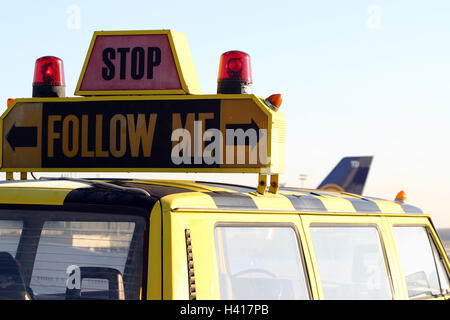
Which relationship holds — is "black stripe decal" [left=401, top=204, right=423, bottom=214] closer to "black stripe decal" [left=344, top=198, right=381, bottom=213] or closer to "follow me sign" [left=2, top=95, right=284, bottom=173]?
"black stripe decal" [left=344, top=198, right=381, bottom=213]

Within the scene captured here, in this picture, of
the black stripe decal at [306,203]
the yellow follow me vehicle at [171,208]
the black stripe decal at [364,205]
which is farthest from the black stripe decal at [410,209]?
the black stripe decal at [306,203]

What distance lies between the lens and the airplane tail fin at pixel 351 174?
37781 mm

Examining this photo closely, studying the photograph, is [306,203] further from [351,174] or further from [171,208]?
[351,174]

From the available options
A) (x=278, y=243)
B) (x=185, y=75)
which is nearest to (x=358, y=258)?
(x=278, y=243)

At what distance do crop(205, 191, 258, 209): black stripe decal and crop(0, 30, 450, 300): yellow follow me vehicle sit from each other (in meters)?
0.01

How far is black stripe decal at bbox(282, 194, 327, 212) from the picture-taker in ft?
13.1

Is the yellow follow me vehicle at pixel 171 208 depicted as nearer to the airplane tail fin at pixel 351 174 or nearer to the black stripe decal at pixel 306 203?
the black stripe decal at pixel 306 203

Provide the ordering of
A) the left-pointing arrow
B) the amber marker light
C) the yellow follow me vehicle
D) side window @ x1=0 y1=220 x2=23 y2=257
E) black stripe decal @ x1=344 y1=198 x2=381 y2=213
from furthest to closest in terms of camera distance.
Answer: black stripe decal @ x1=344 y1=198 x2=381 y2=213, the amber marker light, the left-pointing arrow, side window @ x1=0 y1=220 x2=23 y2=257, the yellow follow me vehicle

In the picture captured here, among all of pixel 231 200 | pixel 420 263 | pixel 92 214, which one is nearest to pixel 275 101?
pixel 231 200

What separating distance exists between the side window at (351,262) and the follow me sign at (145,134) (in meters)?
0.48

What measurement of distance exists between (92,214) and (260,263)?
88cm

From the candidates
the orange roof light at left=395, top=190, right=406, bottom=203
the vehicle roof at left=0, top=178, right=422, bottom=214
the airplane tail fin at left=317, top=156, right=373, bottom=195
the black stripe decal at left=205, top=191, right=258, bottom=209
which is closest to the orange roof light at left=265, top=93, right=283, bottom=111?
the vehicle roof at left=0, top=178, right=422, bottom=214

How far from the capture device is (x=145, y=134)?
4.13 m
